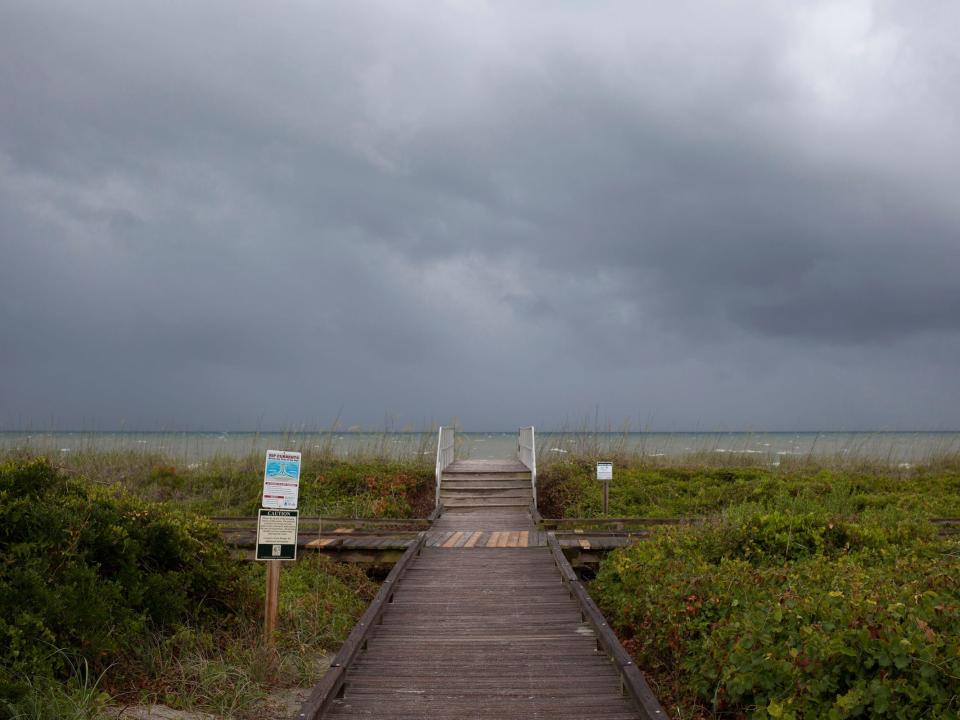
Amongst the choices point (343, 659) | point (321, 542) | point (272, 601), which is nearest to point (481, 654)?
point (343, 659)

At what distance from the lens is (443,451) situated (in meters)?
17.7

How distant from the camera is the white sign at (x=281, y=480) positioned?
6.81 m

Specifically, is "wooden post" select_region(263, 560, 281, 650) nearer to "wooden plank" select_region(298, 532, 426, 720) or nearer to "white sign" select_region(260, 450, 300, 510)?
"white sign" select_region(260, 450, 300, 510)

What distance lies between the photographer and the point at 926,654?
13.3 ft

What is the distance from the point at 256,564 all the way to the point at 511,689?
5854mm

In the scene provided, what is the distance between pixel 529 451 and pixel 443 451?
2.12 m

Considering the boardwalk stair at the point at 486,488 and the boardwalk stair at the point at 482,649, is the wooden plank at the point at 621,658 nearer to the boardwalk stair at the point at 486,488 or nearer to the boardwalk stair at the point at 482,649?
the boardwalk stair at the point at 482,649

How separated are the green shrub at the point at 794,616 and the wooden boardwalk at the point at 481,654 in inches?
24.0

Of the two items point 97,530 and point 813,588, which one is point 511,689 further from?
point 97,530

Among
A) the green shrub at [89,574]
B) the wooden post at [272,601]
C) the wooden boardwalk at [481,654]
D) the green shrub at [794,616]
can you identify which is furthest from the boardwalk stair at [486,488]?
the wooden post at [272,601]

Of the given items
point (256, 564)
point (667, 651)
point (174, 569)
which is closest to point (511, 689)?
point (667, 651)

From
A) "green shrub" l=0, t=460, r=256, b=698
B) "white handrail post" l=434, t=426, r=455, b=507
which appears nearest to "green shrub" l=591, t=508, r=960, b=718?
"green shrub" l=0, t=460, r=256, b=698

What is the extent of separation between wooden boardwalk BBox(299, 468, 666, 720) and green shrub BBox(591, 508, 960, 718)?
609 millimetres

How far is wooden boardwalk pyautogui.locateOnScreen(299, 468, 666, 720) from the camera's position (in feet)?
16.5
